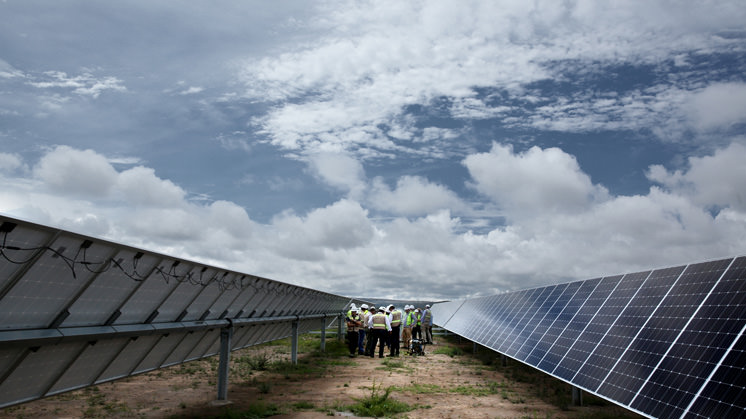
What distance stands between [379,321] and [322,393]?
32.3 ft

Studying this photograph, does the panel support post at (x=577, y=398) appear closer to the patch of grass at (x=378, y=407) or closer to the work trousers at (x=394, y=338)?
the patch of grass at (x=378, y=407)

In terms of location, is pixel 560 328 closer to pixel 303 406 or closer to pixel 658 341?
pixel 658 341

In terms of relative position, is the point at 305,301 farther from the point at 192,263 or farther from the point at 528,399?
the point at 192,263

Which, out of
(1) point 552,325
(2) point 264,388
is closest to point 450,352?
(1) point 552,325

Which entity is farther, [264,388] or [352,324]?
[352,324]

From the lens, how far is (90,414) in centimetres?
1152

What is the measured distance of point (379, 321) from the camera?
81.4 feet

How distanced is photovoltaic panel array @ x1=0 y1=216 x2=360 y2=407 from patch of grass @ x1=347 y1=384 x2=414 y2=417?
3.76m

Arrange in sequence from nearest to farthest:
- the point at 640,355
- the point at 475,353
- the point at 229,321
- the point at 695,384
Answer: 1. the point at 695,384
2. the point at 640,355
3. the point at 229,321
4. the point at 475,353

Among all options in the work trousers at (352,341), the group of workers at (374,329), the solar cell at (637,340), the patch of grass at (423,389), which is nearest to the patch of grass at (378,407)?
the patch of grass at (423,389)

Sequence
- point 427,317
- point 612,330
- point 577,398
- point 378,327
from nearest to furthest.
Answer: point 612,330 → point 577,398 → point 378,327 → point 427,317

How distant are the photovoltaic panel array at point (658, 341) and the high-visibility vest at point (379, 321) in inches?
368

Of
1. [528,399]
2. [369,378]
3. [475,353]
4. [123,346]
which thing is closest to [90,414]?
[123,346]

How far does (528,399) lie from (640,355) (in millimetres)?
5128
